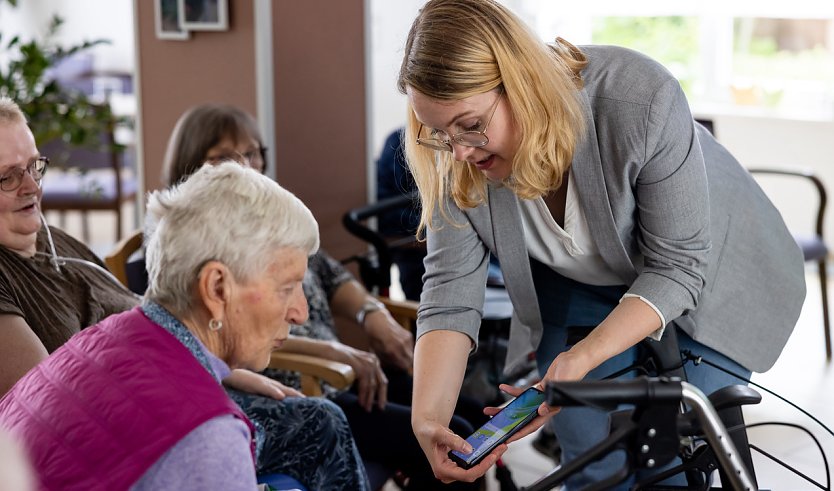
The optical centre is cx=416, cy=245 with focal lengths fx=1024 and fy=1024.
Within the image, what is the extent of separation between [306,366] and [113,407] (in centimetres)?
117

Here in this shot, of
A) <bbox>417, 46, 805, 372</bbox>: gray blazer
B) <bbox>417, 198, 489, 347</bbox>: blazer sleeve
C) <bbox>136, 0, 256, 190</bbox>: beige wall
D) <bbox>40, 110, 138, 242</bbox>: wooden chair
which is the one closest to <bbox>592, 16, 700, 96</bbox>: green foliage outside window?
<bbox>40, 110, 138, 242</bbox>: wooden chair

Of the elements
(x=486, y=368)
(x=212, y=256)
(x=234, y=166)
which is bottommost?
(x=486, y=368)

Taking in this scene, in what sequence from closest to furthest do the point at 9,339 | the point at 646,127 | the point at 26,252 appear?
the point at 646,127 → the point at 9,339 → the point at 26,252

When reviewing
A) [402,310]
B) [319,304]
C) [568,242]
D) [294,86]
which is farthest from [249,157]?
[568,242]

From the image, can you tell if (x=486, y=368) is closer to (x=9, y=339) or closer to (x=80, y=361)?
(x=9, y=339)

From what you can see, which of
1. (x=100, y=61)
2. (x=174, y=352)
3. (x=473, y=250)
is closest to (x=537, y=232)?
(x=473, y=250)

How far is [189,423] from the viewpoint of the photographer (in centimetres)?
123

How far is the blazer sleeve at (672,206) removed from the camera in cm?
170

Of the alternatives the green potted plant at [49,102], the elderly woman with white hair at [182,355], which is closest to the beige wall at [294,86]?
the green potted plant at [49,102]

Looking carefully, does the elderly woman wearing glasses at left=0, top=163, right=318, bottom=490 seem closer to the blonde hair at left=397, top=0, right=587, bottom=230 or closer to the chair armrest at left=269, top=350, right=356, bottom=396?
the blonde hair at left=397, top=0, right=587, bottom=230

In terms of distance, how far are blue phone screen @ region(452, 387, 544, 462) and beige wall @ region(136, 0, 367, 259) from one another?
1898 millimetres

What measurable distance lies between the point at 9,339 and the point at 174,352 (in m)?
0.67

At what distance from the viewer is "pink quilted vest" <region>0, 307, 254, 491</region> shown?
48.2 inches

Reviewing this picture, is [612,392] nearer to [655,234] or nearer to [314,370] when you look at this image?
[655,234]
